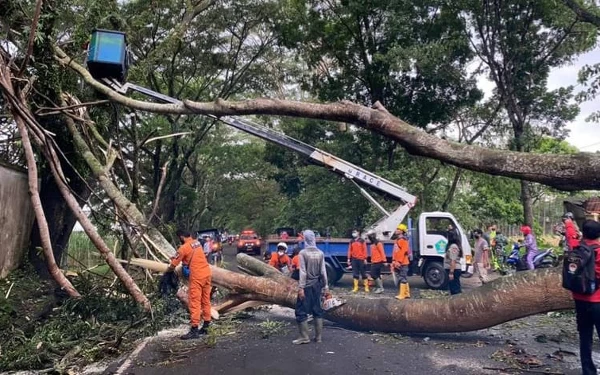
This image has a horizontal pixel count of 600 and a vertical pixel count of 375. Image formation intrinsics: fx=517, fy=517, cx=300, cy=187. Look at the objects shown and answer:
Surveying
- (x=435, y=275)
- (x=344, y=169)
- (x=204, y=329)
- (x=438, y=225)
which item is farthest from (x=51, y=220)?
(x=438, y=225)

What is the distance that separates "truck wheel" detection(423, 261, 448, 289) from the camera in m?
13.6

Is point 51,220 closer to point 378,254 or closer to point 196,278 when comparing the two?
point 196,278

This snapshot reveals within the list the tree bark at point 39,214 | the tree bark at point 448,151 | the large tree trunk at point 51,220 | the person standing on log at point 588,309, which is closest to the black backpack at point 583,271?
the person standing on log at point 588,309

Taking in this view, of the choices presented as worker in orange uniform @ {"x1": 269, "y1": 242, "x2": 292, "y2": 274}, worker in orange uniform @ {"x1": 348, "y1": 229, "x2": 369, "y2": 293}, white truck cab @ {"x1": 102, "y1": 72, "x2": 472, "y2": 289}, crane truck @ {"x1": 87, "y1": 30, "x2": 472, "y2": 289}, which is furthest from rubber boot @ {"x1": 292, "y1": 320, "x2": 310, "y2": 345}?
white truck cab @ {"x1": 102, "y1": 72, "x2": 472, "y2": 289}

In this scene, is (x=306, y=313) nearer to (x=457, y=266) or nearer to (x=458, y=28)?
(x=457, y=266)

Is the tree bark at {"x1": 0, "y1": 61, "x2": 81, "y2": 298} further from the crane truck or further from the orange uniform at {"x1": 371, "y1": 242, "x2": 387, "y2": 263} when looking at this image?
the orange uniform at {"x1": 371, "y1": 242, "x2": 387, "y2": 263}

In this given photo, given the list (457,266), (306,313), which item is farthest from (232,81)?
(306,313)

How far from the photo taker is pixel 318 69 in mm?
21703

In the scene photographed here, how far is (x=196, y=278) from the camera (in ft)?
26.6

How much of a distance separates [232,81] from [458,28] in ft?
30.9

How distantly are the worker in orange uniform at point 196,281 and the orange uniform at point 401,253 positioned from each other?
17.9 ft

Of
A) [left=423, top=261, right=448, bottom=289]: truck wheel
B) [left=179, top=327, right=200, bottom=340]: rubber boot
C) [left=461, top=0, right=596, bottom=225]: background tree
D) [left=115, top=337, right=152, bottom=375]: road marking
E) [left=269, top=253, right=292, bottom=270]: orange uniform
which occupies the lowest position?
[left=115, top=337, right=152, bottom=375]: road marking

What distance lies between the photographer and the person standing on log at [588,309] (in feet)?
17.9

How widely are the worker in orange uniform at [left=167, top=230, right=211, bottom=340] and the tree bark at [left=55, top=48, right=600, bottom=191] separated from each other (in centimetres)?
259
